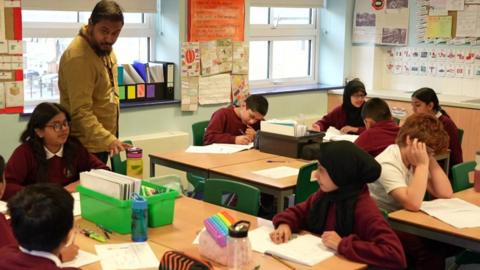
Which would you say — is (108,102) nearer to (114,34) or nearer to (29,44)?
(114,34)

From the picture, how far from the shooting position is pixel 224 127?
16.9 ft

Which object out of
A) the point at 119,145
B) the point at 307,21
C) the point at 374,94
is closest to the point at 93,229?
the point at 119,145

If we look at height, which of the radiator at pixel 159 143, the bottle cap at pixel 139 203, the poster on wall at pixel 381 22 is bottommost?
the radiator at pixel 159 143

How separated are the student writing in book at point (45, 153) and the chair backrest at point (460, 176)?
217cm

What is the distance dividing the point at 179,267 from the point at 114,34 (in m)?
1.91

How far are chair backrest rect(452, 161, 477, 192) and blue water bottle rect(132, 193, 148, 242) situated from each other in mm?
2004

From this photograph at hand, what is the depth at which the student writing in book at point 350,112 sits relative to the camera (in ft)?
18.9

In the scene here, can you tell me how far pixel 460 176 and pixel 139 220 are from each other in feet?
6.92

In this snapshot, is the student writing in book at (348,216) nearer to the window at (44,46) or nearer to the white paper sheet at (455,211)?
the white paper sheet at (455,211)

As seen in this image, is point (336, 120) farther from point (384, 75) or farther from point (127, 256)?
point (127, 256)

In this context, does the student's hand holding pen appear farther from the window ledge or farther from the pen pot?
the pen pot

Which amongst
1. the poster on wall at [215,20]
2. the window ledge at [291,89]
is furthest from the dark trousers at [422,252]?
the window ledge at [291,89]

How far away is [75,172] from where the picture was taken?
363 centimetres

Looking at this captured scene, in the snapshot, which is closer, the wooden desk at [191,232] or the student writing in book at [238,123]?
the wooden desk at [191,232]
